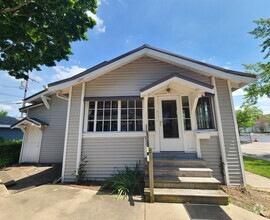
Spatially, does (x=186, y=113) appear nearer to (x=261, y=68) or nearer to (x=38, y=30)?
(x=38, y=30)

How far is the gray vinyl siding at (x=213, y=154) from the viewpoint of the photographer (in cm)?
488

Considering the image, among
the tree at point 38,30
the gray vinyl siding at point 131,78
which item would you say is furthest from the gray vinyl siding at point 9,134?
the gray vinyl siding at point 131,78

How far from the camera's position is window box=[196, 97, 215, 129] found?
5289mm

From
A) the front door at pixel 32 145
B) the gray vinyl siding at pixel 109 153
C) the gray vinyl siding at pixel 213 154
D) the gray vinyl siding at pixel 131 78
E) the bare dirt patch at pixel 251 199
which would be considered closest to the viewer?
the bare dirt patch at pixel 251 199

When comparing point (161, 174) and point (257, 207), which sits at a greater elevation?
point (161, 174)

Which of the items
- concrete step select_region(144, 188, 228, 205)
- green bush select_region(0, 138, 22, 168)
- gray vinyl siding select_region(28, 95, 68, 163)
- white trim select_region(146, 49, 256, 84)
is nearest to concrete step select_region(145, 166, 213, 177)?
concrete step select_region(144, 188, 228, 205)

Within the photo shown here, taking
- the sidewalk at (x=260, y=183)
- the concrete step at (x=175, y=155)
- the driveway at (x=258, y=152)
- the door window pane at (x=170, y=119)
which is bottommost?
the sidewalk at (x=260, y=183)

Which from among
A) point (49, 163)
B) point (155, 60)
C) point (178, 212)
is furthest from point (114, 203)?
point (49, 163)

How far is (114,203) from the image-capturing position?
338cm

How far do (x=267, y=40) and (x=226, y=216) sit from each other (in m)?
15.6

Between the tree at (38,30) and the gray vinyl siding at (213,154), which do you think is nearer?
the gray vinyl siding at (213,154)

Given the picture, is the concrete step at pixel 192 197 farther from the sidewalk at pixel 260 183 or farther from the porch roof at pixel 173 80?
the porch roof at pixel 173 80

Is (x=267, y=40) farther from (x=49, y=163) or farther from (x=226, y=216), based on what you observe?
(x=49, y=163)

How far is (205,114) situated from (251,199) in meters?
2.76
